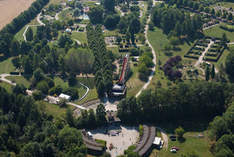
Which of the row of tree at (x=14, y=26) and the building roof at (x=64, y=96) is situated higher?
the row of tree at (x=14, y=26)

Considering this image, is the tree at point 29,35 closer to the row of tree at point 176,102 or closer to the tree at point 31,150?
the row of tree at point 176,102

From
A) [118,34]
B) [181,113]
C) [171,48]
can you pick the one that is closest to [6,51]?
[118,34]

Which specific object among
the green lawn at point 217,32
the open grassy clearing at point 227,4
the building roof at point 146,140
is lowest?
the building roof at point 146,140

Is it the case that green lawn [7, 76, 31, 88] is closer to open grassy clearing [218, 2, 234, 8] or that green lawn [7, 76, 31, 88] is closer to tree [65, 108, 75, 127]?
tree [65, 108, 75, 127]

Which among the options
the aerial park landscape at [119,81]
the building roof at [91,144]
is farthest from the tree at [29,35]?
the building roof at [91,144]

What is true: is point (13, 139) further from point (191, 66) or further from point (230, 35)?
point (230, 35)

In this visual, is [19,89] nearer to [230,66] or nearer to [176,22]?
[230,66]
